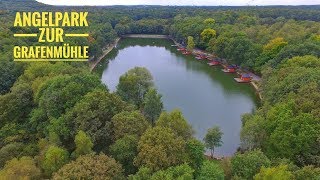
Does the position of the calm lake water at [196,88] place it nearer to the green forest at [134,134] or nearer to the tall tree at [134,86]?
the tall tree at [134,86]

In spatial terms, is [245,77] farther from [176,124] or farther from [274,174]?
[274,174]

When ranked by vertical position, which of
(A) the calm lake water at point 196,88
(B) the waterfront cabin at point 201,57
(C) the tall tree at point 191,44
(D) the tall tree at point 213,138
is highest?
(C) the tall tree at point 191,44

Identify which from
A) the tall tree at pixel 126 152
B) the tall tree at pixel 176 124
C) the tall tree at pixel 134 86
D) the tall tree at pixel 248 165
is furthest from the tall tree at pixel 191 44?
the tall tree at pixel 248 165

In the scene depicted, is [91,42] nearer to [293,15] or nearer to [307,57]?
[307,57]

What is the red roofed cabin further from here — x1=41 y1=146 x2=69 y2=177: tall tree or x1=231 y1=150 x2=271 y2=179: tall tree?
x1=41 y1=146 x2=69 y2=177: tall tree

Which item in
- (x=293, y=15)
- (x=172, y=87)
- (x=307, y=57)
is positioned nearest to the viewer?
(x=307, y=57)

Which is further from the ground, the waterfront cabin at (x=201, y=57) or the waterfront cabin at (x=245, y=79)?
the waterfront cabin at (x=201, y=57)

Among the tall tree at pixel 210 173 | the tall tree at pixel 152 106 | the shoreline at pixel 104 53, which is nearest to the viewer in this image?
the tall tree at pixel 210 173

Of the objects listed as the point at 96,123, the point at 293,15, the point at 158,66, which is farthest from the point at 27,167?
the point at 293,15

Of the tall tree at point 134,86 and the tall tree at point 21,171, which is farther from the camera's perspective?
the tall tree at point 134,86
